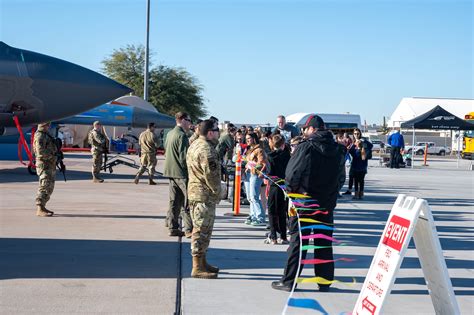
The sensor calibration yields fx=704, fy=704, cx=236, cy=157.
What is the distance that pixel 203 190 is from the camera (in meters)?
7.66

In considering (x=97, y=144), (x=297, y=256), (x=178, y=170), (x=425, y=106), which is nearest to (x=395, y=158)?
(x=97, y=144)

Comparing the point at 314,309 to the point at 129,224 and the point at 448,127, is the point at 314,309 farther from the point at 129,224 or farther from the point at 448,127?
the point at 448,127

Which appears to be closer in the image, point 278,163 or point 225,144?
point 278,163

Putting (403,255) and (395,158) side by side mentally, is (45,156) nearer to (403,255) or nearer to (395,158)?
(403,255)

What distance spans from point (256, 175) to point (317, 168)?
427 centimetres

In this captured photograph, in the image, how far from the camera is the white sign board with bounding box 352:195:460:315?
16.7ft

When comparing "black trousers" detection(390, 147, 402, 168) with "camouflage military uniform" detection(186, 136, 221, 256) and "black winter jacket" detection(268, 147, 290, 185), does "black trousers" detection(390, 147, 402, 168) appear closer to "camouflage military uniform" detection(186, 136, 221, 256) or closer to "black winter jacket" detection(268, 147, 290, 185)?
"black winter jacket" detection(268, 147, 290, 185)

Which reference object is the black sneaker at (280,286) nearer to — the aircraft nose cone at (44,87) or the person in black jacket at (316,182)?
the person in black jacket at (316,182)

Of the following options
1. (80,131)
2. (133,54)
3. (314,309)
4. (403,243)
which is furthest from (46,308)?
(133,54)

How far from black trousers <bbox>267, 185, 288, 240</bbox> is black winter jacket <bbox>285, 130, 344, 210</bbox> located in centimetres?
270

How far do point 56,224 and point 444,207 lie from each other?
9048mm

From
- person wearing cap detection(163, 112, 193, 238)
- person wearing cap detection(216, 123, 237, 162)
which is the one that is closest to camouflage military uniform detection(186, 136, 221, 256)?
person wearing cap detection(163, 112, 193, 238)

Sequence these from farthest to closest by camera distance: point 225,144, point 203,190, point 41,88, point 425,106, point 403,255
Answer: point 425,106
point 225,144
point 41,88
point 203,190
point 403,255

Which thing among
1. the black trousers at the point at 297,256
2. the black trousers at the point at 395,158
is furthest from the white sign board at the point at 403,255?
the black trousers at the point at 395,158
